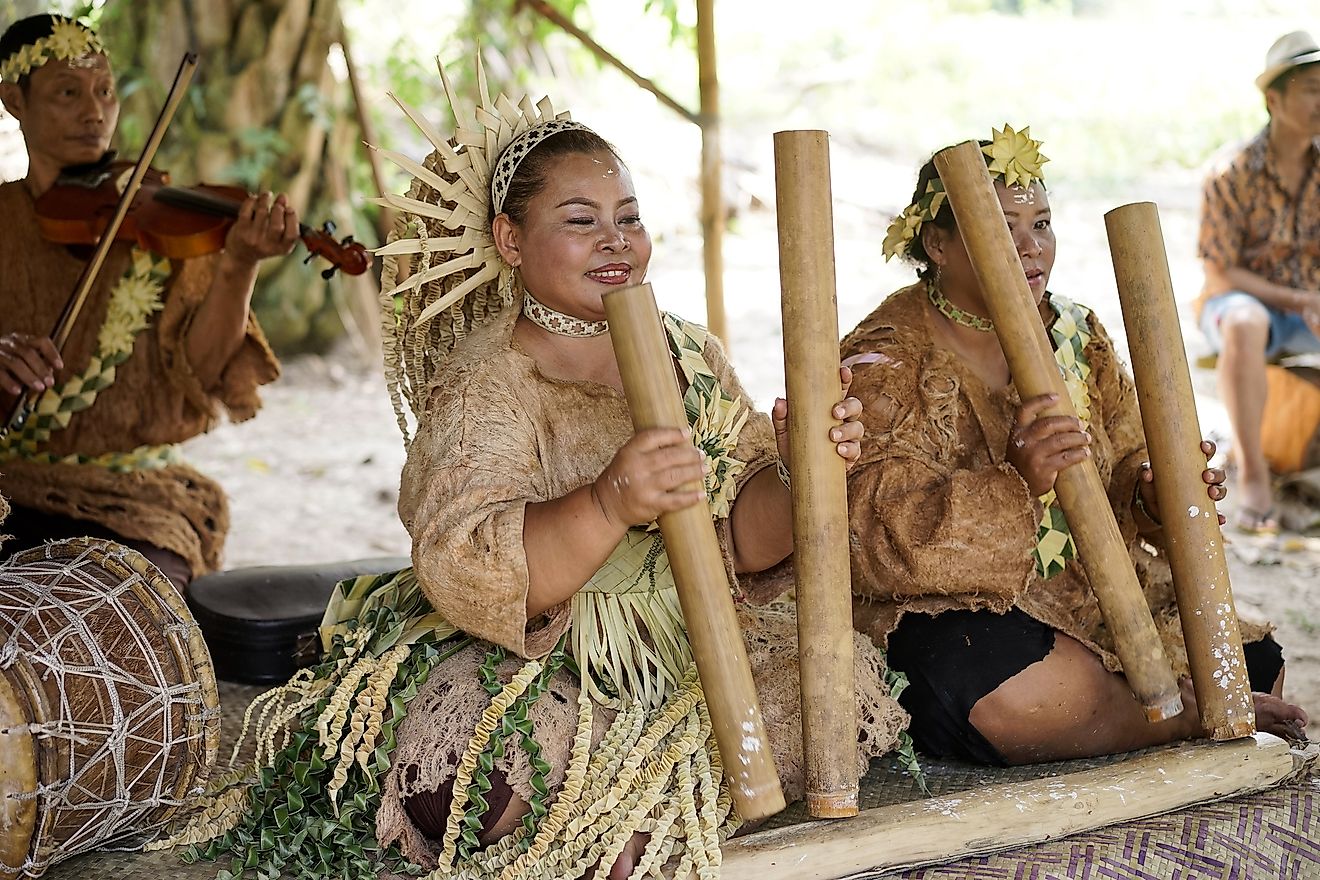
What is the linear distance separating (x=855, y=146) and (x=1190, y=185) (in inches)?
103

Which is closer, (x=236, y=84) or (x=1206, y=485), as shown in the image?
(x=1206, y=485)

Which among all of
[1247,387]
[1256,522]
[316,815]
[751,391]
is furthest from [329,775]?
[751,391]

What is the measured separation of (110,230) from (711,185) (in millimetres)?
2291

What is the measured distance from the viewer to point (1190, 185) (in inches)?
415

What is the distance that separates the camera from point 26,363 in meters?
3.06

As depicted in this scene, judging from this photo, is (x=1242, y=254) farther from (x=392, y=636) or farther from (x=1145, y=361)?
(x=392, y=636)

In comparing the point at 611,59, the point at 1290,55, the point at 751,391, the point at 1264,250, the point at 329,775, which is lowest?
the point at 329,775

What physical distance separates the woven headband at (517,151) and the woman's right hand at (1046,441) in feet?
3.16

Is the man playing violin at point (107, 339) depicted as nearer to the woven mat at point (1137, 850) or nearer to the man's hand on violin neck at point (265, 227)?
the man's hand on violin neck at point (265, 227)

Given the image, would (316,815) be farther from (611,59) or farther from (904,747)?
(611,59)

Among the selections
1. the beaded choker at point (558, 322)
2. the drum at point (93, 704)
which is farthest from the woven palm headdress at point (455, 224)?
the drum at point (93, 704)

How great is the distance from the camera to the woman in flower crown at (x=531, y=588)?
2.21 metres

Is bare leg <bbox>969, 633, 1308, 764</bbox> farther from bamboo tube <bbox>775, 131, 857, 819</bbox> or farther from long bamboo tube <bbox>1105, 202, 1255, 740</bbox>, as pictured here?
bamboo tube <bbox>775, 131, 857, 819</bbox>

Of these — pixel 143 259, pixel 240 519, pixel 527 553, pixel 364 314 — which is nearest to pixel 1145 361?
pixel 527 553
